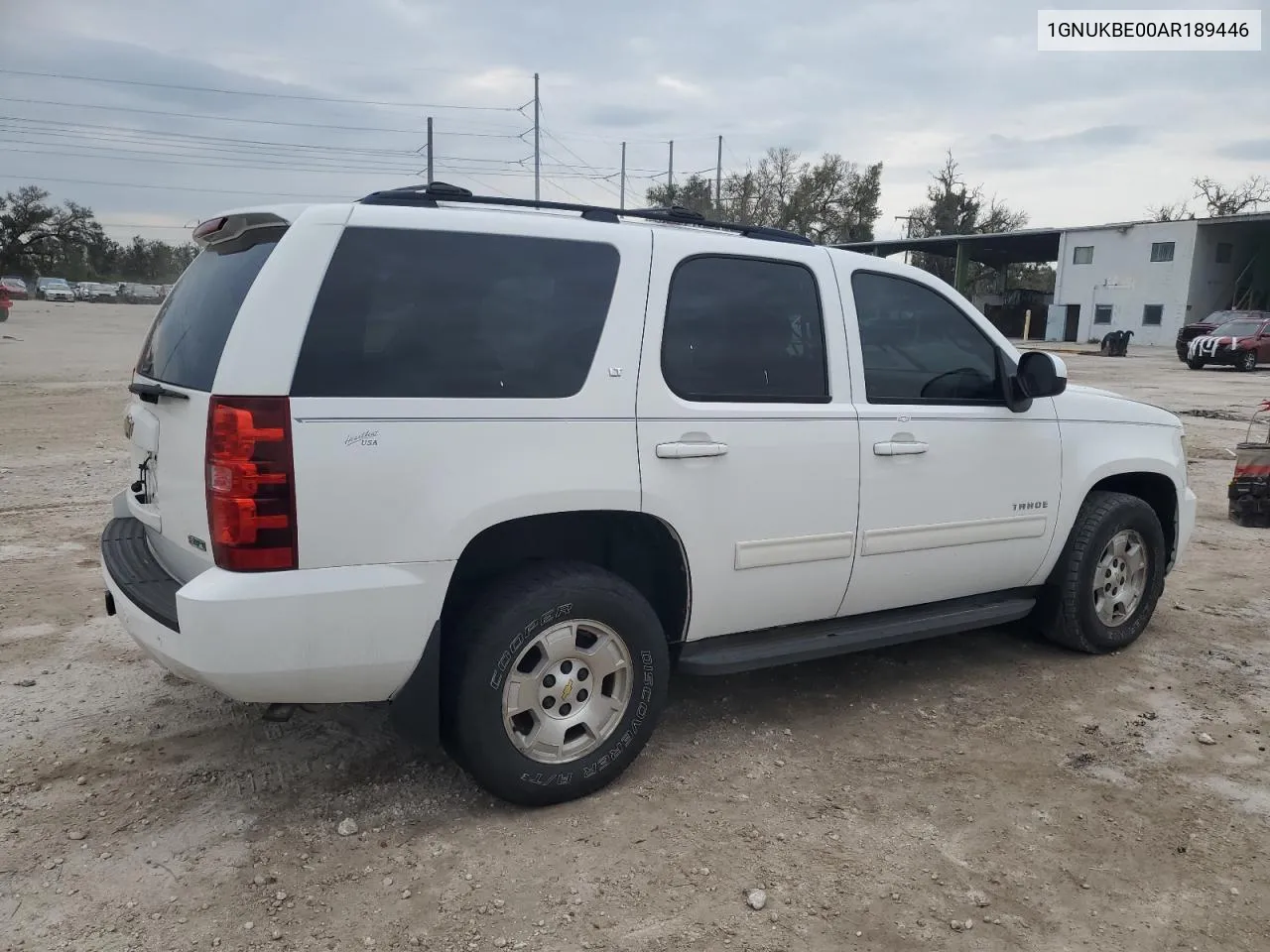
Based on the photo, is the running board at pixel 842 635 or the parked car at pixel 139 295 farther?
the parked car at pixel 139 295

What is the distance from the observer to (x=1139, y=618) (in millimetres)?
4840

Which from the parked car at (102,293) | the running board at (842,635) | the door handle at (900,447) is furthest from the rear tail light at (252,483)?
the parked car at (102,293)

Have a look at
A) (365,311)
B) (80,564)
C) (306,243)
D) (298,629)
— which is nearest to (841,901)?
(298,629)

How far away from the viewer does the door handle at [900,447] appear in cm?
369

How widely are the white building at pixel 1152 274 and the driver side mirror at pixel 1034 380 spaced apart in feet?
134

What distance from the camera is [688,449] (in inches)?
127

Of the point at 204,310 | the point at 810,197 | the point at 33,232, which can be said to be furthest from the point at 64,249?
the point at 204,310

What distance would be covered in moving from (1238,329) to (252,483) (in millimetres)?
29990

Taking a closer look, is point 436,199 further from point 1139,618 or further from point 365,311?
point 1139,618

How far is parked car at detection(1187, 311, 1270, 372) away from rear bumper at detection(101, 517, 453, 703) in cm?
2881

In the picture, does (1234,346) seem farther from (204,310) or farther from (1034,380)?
(204,310)

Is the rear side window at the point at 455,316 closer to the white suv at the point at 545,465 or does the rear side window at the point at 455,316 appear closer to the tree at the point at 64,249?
the white suv at the point at 545,465

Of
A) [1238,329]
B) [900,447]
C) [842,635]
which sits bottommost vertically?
[842,635]

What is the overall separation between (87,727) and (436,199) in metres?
2.45
